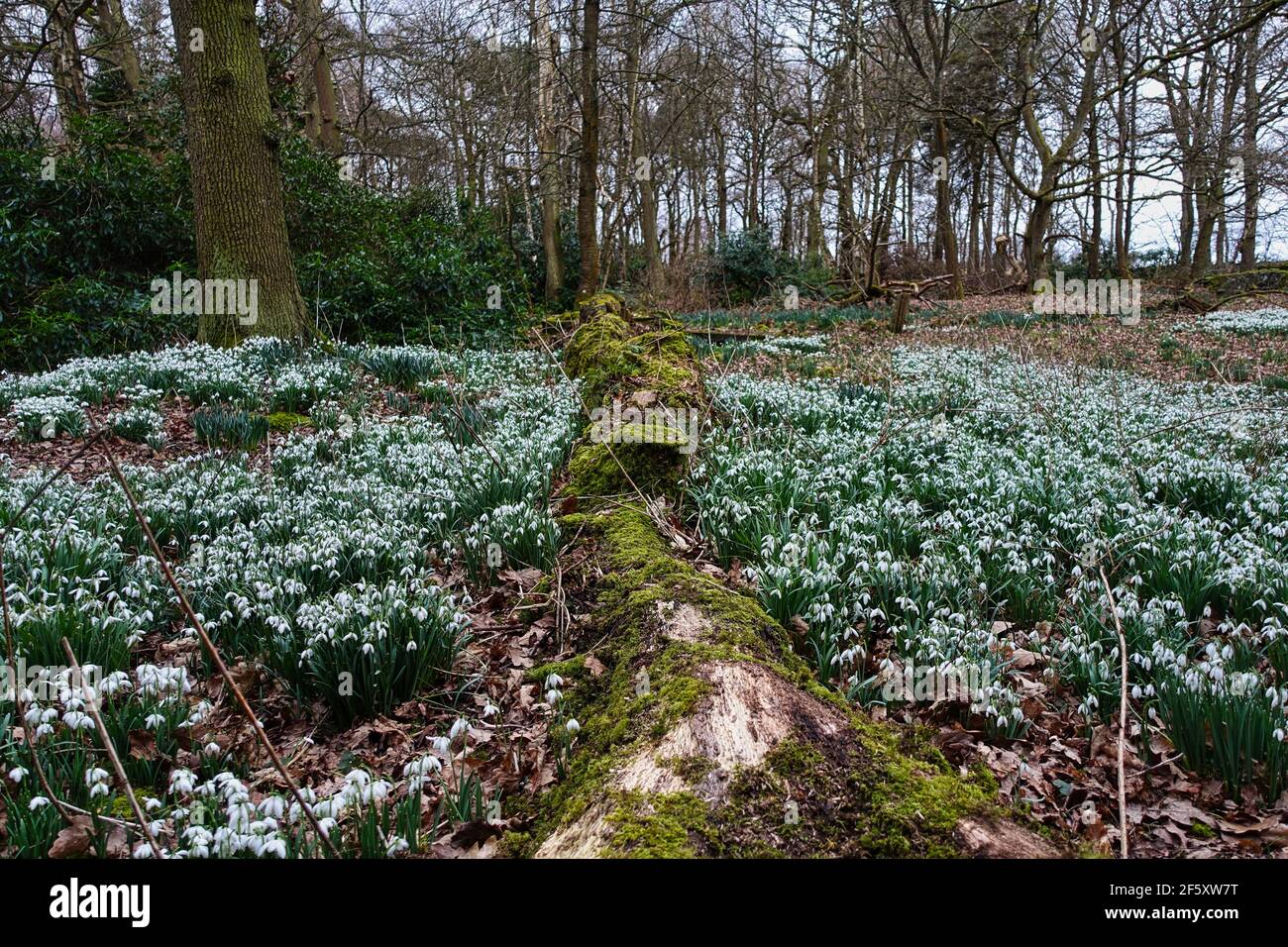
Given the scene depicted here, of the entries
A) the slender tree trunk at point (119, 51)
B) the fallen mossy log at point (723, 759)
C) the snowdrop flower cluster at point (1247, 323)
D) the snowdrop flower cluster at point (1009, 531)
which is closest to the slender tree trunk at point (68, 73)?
the slender tree trunk at point (119, 51)

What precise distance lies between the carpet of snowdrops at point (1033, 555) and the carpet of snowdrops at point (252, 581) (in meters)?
1.54

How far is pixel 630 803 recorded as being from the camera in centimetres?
190

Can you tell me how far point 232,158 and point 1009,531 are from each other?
29.6ft

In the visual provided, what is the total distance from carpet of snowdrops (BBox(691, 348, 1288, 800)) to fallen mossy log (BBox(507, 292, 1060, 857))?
1.73 ft

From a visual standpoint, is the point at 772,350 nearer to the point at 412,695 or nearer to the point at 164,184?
the point at 412,695

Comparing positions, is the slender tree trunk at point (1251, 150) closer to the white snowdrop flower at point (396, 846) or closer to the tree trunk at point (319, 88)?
the white snowdrop flower at point (396, 846)

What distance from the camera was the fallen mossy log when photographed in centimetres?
183

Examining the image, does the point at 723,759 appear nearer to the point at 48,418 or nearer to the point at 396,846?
the point at 396,846

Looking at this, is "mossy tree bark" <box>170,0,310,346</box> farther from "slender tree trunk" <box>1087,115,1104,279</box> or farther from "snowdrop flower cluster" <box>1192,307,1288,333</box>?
"slender tree trunk" <box>1087,115,1104,279</box>

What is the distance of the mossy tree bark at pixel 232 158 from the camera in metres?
8.20

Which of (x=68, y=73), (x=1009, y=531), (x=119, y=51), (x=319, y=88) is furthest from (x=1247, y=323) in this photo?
(x=119, y=51)

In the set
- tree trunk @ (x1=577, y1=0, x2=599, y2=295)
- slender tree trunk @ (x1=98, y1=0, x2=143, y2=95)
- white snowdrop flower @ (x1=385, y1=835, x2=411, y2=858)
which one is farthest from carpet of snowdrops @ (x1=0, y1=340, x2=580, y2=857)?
slender tree trunk @ (x1=98, y1=0, x2=143, y2=95)

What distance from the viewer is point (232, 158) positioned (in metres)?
8.45

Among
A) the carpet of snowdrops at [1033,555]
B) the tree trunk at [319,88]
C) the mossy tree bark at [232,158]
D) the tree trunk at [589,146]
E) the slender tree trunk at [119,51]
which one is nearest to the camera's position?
the carpet of snowdrops at [1033,555]
